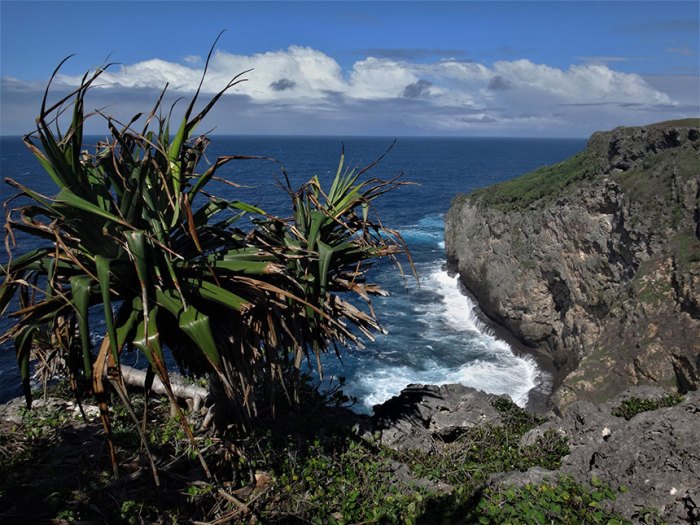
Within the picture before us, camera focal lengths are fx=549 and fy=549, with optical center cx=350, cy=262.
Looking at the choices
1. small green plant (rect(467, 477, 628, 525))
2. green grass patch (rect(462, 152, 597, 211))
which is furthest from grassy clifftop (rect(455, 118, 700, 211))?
small green plant (rect(467, 477, 628, 525))

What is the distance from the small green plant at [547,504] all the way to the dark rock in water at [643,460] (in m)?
0.20

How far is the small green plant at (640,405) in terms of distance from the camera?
9.03 m

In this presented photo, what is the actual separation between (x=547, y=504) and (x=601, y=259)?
23.4 meters

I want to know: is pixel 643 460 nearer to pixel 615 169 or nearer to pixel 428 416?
pixel 428 416

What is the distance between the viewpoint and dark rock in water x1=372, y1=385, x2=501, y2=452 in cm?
799

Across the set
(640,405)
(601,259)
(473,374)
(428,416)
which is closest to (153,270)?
(428,416)

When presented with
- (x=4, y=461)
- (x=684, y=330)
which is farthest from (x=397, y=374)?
(x=4, y=461)

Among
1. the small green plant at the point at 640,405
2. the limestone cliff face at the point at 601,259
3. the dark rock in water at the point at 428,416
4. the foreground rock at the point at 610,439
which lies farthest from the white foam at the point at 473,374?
the small green plant at the point at 640,405

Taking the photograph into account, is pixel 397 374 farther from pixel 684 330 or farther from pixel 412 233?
pixel 412 233

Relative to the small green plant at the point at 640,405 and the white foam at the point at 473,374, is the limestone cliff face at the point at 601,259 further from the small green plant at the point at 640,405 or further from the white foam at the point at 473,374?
the small green plant at the point at 640,405

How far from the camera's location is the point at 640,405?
920cm

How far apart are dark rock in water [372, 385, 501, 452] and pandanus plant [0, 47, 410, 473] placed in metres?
2.55

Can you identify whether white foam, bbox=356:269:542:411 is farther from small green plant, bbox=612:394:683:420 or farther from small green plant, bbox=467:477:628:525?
small green plant, bbox=467:477:628:525

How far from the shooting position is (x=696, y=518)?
5551mm
